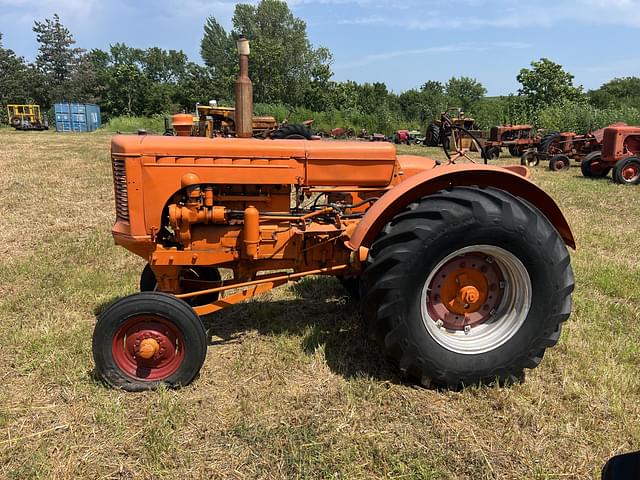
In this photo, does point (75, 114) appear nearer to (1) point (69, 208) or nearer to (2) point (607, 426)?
(1) point (69, 208)

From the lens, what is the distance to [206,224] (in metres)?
3.12

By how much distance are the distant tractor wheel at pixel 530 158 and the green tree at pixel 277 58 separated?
3170cm

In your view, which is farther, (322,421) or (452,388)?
(452,388)

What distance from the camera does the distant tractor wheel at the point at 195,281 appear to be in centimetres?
349

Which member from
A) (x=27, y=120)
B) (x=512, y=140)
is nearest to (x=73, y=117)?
(x=27, y=120)

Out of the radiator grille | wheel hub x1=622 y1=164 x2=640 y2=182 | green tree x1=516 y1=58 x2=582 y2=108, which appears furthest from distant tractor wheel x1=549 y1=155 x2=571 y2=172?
green tree x1=516 y1=58 x2=582 y2=108

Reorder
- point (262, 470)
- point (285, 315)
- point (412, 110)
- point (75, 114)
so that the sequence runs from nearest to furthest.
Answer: point (262, 470) < point (285, 315) < point (75, 114) < point (412, 110)

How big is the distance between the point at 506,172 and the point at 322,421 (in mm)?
1760

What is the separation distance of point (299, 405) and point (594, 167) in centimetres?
1152

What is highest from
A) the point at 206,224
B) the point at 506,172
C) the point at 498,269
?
the point at 506,172

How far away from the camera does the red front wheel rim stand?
2820mm

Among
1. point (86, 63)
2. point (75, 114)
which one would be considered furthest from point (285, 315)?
point (86, 63)

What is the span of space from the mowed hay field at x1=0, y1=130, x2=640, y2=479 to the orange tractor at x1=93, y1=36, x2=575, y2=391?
25 centimetres

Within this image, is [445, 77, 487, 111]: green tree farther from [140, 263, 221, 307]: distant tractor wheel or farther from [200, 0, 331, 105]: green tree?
[140, 263, 221, 307]: distant tractor wheel
